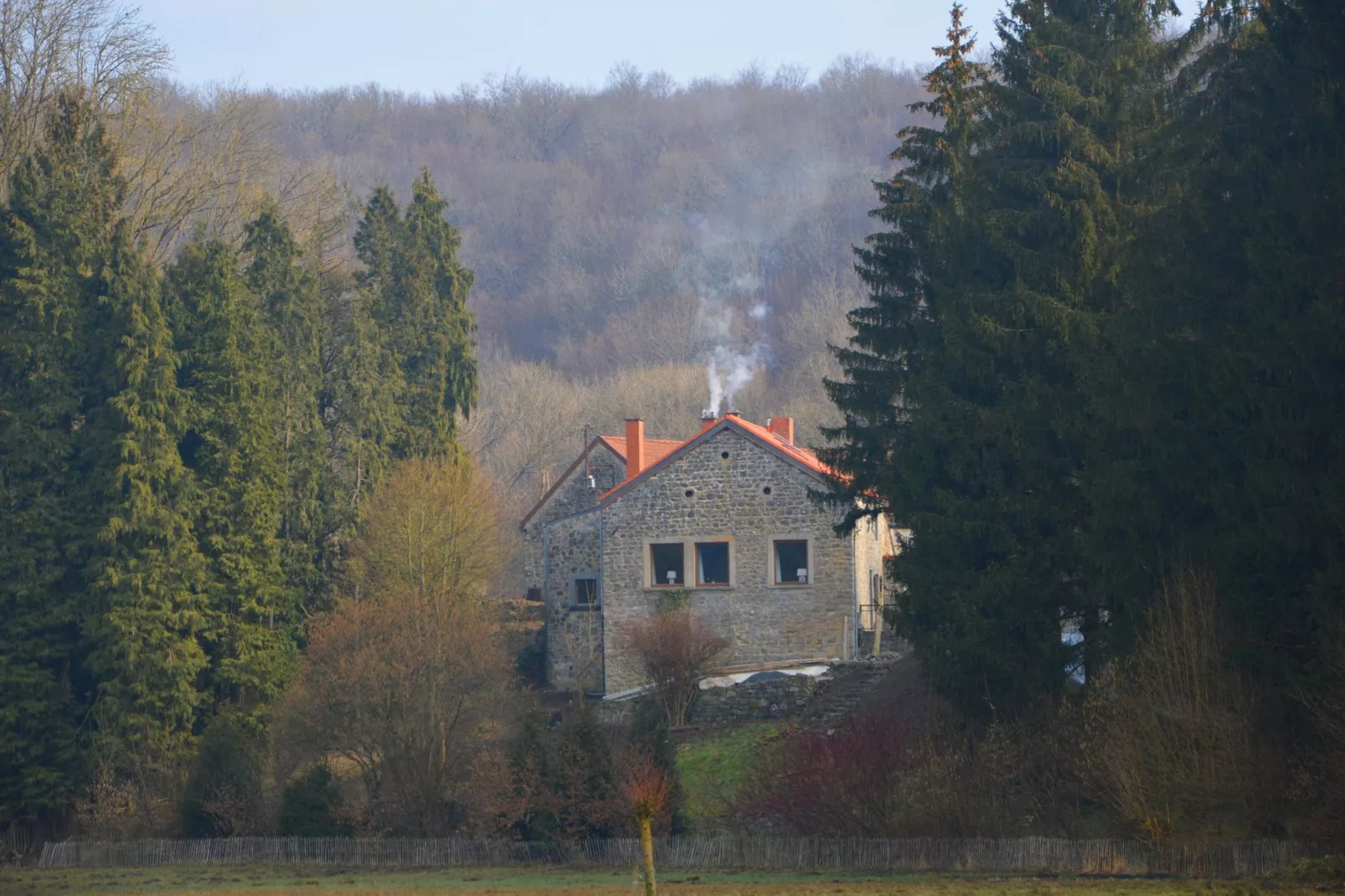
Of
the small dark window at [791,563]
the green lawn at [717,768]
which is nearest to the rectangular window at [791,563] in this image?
the small dark window at [791,563]

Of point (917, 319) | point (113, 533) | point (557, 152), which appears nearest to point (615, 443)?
point (113, 533)

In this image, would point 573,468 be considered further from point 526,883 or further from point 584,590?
point 526,883

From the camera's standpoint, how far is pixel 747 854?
73.0 ft

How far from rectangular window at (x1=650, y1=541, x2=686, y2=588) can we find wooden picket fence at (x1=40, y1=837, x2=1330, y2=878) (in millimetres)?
13146

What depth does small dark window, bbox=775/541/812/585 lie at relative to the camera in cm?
3625

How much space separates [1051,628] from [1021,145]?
24.5ft

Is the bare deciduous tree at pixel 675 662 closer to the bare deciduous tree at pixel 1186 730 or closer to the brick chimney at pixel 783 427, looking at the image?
the bare deciduous tree at pixel 1186 730

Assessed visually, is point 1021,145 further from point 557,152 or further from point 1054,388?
point 557,152

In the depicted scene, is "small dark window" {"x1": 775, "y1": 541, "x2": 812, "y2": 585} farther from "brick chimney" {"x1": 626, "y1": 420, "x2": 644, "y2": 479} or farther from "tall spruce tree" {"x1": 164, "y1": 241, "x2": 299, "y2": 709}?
"tall spruce tree" {"x1": 164, "y1": 241, "x2": 299, "y2": 709}

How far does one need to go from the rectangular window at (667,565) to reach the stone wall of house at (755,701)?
17.4 ft

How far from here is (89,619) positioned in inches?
1237

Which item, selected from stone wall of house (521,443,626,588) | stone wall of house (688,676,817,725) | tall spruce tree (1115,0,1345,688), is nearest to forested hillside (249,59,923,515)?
stone wall of house (521,443,626,588)

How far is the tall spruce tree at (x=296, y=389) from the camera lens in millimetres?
37969

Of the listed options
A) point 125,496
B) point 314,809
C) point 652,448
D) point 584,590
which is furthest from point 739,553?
point 125,496
